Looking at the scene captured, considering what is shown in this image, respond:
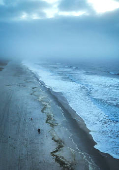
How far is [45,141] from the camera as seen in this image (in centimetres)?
727

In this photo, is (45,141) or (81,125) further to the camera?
(81,125)

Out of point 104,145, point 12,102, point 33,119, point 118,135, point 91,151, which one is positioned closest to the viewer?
point 91,151

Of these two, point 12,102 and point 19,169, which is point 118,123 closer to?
point 19,169

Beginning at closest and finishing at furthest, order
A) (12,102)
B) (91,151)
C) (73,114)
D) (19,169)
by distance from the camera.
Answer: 1. (19,169)
2. (91,151)
3. (73,114)
4. (12,102)

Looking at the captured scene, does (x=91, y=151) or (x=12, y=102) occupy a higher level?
(x=12, y=102)

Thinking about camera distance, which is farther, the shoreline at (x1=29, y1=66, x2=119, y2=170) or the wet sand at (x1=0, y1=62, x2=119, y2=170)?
the shoreline at (x1=29, y1=66, x2=119, y2=170)

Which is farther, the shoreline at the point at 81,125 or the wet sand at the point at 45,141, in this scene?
the shoreline at the point at 81,125

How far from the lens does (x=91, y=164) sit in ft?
19.3

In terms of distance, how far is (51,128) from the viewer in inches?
340

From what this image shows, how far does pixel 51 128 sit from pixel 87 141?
2319 mm

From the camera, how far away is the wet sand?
5816 millimetres

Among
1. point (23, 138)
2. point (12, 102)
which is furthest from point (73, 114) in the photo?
point (12, 102)

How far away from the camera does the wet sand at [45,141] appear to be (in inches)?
229

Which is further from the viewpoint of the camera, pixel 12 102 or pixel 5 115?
pixel 12 102
